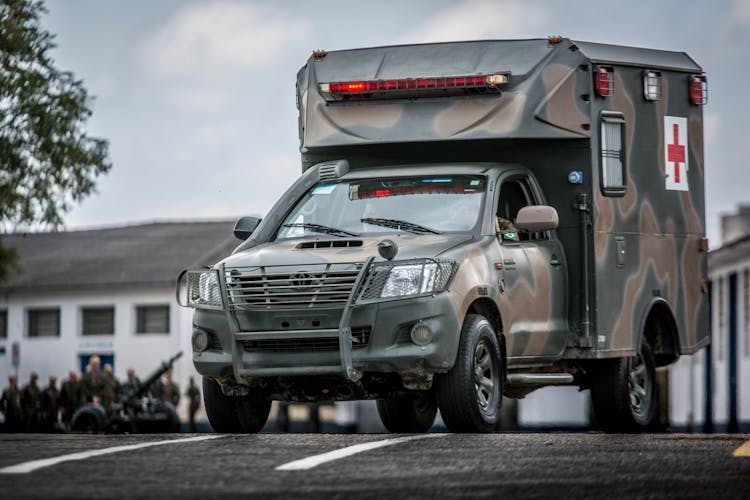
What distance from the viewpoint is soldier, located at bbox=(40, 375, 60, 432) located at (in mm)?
46656

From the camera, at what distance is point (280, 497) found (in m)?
8.82

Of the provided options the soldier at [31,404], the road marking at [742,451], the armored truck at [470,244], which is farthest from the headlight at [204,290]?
the soldier at [31,404]

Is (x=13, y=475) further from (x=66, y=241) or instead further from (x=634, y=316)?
(x=66, y=241)

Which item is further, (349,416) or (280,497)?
(349,416)

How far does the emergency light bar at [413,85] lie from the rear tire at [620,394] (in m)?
2.75

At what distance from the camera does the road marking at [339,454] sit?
1024 cm

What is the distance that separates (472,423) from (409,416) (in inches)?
132

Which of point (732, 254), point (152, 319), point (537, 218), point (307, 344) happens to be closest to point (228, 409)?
point (307, 344)

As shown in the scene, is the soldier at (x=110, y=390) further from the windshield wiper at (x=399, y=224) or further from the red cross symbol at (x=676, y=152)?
the windshield wiper at (x=399, y=224)

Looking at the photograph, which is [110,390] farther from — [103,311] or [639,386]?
[639,386]

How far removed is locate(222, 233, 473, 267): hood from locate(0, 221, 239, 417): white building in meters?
44.9

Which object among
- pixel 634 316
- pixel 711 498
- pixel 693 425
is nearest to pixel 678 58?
pixel 634 316

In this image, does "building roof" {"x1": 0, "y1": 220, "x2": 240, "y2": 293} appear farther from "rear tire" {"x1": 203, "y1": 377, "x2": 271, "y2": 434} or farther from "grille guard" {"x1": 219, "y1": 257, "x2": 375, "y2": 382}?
"grille guard" {"x1": 219, "y1": 257, "x2": 375, "y2": 382}

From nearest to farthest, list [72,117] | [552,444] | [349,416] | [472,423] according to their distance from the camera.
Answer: [552,444]
[472,423]
[72,117]
[349,416]
